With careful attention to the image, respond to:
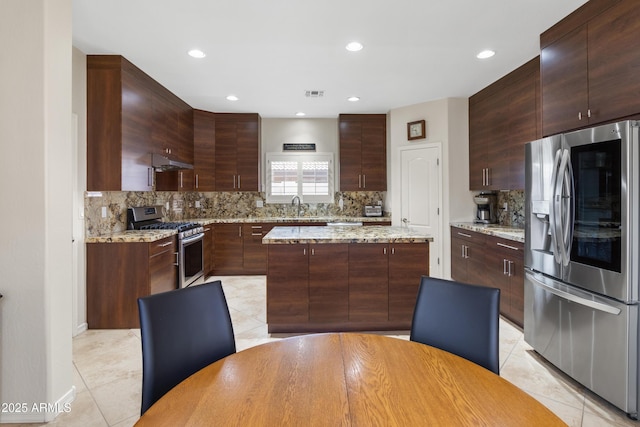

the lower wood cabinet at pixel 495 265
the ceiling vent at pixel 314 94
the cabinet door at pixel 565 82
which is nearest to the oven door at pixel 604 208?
the cabinet door at pixel 565 82

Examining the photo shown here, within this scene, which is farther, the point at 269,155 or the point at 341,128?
the point at 269,155

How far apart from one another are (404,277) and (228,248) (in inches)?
120

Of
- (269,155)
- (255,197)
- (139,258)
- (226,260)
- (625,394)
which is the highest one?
(269,155)

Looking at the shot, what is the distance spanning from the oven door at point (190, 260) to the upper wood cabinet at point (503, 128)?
374 cm

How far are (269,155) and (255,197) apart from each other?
2.57ft

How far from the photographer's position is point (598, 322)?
76.7 inches

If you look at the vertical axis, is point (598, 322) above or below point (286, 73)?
below

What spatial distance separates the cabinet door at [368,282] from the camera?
9.46 ft

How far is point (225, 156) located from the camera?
5242mm

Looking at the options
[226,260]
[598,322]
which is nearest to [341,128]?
[226,260]

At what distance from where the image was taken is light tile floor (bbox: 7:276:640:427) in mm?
1865

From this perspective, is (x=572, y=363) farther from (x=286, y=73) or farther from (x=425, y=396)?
(x=286, y=73)

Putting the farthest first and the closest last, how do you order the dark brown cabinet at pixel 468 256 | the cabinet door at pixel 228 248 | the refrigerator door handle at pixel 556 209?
the cabinet door at pixel 228 248 → the dark brown cabinet at pixel 468 256 → the refrigerator door handle at pixel 556 209

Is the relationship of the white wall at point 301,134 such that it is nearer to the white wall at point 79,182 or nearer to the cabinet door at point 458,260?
the cabinet door at point 458,260
